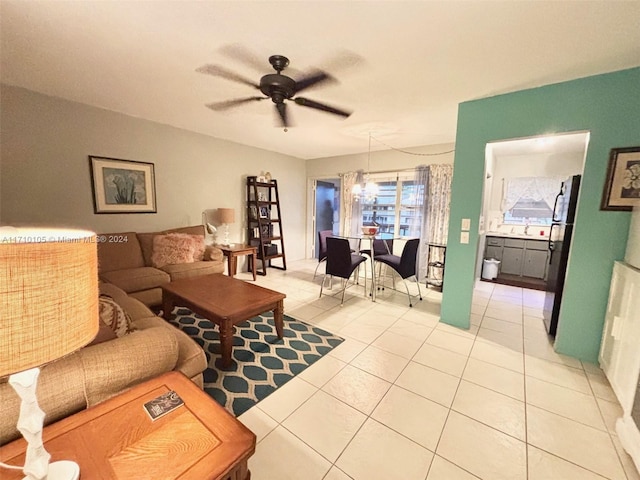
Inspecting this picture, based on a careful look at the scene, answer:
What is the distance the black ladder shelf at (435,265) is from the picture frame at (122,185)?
171 inches

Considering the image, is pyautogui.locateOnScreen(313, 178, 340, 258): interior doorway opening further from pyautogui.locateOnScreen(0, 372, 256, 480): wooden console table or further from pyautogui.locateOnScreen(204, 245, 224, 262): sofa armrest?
pyautogui.locateOnScreen(0, 372, 256, 480): wooden console table

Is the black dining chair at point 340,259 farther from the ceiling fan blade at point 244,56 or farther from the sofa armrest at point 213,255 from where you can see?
the ceiling fan blade at point 244,56

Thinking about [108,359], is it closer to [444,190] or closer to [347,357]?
[347,357]

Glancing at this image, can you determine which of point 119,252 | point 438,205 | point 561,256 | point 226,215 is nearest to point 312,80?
point 561,256

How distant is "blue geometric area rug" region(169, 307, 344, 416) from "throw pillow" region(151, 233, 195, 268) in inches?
28.0

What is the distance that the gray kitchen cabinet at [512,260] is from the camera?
181 inches

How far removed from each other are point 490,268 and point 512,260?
1.45 feet

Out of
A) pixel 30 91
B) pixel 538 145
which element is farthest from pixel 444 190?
pixel 30 91

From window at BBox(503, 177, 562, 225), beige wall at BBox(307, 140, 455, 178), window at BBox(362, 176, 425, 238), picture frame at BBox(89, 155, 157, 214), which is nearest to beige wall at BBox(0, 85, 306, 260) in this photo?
picture frame at BBox(89, 155, 157, 214)

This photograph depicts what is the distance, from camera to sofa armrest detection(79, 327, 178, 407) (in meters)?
1.00

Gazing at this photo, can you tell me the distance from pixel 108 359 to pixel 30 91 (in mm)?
3261

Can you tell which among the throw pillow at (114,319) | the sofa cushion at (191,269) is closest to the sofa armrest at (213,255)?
the sofa cushion at (191,269)

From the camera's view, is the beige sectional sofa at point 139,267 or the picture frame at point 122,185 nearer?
the beige sectional sofa at point 139,267

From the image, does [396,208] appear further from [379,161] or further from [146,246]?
[146,246]
